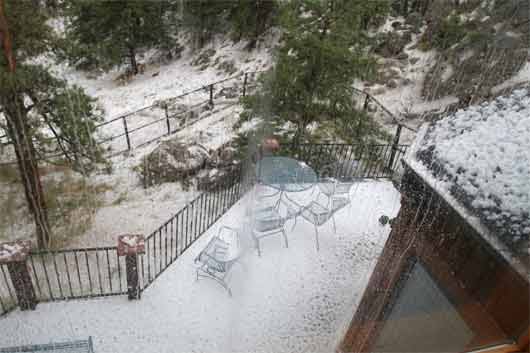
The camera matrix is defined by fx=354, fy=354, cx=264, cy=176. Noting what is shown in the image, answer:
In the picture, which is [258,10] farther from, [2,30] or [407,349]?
[407,349]

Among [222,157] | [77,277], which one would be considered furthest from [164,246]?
[222,157]

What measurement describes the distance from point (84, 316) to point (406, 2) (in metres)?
14.2

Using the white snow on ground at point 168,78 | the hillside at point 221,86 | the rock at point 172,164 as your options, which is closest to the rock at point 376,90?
the hillside at point 221,86

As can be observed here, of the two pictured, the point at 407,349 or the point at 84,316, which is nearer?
the point at 407,349

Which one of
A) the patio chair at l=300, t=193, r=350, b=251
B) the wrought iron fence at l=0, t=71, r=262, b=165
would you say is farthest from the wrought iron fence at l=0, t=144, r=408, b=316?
the wrought iron fence at l=0, t=71, r=262, b=165

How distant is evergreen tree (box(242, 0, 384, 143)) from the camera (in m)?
6.18

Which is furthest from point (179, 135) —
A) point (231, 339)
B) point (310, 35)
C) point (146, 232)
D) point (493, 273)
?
point (493, 273)

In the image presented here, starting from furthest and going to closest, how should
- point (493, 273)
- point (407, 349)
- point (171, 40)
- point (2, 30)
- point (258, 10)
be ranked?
point (171, 40)
point (258, 10)
point (2, 30)
point (407, 349)
point (493, 273)

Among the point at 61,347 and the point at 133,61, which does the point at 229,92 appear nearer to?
the point at 133,61

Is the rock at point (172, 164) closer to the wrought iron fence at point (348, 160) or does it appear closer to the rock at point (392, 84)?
the wrought iron fence at point (348, 160)

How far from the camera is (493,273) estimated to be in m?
1.89

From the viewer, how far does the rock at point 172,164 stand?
762 cm

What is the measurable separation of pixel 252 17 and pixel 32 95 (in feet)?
35.3

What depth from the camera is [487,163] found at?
6.90 feet
